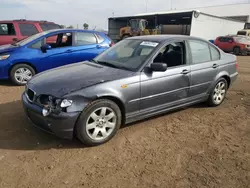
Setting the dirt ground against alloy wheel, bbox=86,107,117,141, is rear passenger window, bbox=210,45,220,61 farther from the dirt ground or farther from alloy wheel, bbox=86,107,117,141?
alloy wheel, bbox=86,107,117,141

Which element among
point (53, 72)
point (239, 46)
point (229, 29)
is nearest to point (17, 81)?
point (53, 72)

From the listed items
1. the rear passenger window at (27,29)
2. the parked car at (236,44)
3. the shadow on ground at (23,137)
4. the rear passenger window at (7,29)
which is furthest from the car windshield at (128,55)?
the parked car at (236,44)

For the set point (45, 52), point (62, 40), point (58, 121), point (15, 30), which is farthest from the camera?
point (15, 30)

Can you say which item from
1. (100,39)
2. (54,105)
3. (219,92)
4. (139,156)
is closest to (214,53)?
(219,92)

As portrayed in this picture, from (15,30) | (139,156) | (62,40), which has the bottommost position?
(139,156)

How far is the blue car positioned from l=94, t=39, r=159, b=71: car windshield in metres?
2.57

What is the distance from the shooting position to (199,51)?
4594 mm

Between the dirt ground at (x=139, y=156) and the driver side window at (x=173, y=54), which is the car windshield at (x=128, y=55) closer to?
the driver side window at (x=173, y=54)

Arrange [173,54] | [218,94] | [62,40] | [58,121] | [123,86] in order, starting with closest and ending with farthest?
1. [58,121]
2. [123,86]
3. [173,54]
4. [218,94]
5. [62,40]

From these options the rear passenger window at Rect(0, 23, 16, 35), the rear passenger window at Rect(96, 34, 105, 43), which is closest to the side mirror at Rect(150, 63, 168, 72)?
the rear passenger window at Rect(96, 34, 105, 43)

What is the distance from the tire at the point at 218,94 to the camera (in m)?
4.99

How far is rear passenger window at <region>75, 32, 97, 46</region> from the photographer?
7.13 meters

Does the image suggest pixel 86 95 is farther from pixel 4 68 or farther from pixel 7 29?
pixel 7 29

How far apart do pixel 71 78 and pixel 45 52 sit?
3496 mm
